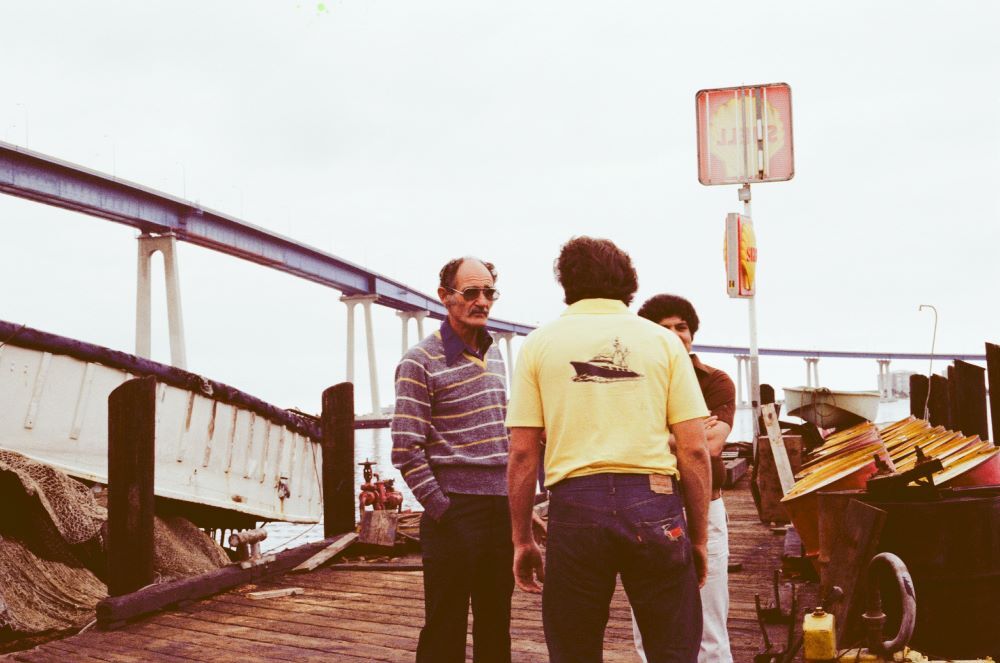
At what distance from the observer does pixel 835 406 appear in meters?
12.6

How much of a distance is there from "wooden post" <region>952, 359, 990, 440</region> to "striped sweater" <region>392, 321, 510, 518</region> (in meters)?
7.78

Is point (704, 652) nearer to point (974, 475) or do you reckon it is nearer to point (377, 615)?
point (974, 475)

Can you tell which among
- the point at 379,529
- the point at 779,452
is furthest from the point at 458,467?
the point at 379,529

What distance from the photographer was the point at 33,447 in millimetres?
A: 9930

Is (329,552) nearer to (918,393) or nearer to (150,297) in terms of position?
(918,393)

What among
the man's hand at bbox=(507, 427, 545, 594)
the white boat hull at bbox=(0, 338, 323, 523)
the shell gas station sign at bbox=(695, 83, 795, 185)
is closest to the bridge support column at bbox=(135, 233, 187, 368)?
the white boat hull at bbox=(0, 338, 323, 523)

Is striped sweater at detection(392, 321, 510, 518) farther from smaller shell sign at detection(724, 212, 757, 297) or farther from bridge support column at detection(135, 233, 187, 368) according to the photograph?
bridge support column at detection(135, 233, 187, 368)

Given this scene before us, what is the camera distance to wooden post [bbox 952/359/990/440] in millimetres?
9867

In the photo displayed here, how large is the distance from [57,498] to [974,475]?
770 centimetres

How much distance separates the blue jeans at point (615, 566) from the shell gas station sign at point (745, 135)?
32.3 ft

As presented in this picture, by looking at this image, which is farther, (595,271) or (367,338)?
(367,338)

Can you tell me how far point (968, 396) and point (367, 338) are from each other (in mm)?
59800

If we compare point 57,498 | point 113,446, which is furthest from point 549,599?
point 57,498

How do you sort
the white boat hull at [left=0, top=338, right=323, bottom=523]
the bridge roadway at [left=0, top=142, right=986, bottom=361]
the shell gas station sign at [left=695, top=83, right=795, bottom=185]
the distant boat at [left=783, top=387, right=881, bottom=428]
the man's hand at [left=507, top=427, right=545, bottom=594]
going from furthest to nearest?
the bridge roadway at [left=0, top=142, right=986, bottom=361] < the distant boat at [left=783, top=387, right=881, bottom=428] < the shell gas station sign at [left=695, top=83, right=795, bottom=185] < the white boat hull at [left=0, top=338, right=323, bottom=523] < the man's hand at [left=507, top=427, right=545, bottom=594]
